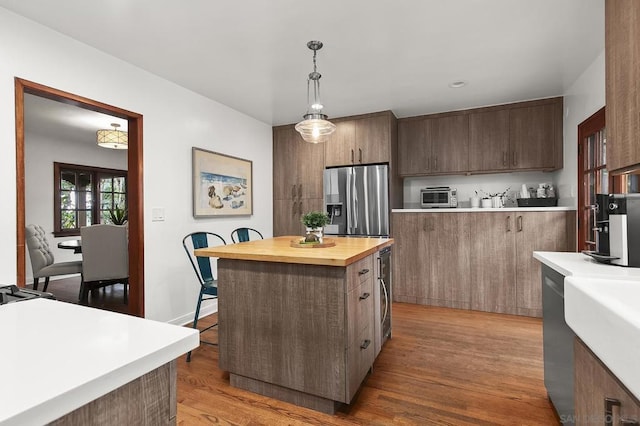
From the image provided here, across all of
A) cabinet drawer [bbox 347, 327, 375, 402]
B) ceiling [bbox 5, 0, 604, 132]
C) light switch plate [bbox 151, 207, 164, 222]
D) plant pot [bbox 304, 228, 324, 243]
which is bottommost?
cabinet drawer [bbox 347, 327, 375, 402]

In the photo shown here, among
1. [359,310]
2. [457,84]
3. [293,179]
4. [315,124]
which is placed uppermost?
[457,84]

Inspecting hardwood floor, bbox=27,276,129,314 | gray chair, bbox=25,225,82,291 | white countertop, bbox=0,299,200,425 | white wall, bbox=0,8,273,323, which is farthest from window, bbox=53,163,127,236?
white countertop, bbox=0,299,200,425

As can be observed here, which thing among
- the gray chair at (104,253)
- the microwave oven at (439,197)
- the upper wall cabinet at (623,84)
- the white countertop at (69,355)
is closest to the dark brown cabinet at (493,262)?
the microwave oven at (439,197)

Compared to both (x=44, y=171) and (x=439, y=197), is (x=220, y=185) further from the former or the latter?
(x=44, y=171)

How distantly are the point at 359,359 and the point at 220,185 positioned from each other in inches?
99.7

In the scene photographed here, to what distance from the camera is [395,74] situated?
9.69 feet

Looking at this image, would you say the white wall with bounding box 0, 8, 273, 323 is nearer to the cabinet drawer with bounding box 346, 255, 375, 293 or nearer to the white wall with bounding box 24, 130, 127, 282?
the cabinet drawer with bounding box 346, 255, 375, 293

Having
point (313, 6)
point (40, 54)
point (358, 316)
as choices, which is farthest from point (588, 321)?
point (40, 54)

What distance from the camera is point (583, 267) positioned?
4.75ft

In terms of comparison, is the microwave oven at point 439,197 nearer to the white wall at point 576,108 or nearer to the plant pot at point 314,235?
the white wall at point 576,108

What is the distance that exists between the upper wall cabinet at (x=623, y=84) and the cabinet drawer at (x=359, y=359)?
1573 mm

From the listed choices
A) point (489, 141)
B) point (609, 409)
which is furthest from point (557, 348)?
point (489, 141)

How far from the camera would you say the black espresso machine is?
1.44m

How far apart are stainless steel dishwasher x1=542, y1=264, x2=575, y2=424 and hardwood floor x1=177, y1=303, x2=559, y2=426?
0.66 ft
